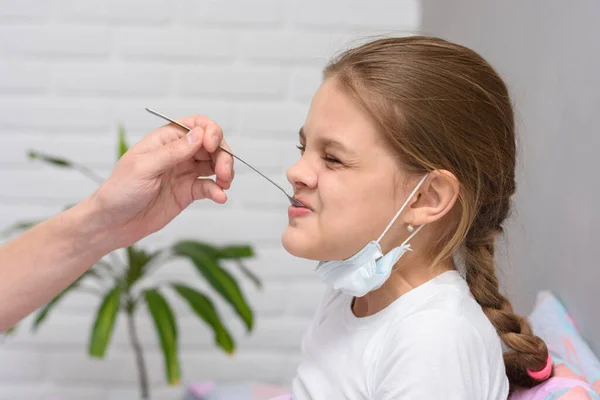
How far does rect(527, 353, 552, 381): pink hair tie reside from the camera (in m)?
1.01

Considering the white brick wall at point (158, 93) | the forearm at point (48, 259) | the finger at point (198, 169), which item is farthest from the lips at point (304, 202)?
the white brick wall at point (158, 93)

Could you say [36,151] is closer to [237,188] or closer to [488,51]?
[237,188]

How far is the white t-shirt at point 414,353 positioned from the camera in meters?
0.89

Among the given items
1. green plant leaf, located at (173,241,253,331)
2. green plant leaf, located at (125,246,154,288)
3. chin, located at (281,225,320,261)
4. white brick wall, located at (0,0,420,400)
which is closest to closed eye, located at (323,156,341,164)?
chin, located at (281,225,320,261)

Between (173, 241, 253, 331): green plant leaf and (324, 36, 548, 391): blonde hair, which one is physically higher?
(324, 36, 548, 391): blonde hair

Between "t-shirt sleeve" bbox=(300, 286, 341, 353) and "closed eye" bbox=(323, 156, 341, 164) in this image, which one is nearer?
"closed eye" bbox=(323, 156, 341, 164)

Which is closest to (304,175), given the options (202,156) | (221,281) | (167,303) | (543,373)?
(202,156)

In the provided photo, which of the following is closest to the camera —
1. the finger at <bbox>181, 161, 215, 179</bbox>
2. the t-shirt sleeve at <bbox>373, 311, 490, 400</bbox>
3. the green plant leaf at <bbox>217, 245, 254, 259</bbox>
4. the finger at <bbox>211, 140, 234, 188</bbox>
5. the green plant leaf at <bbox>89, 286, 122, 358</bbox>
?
the t-shirt sleeve at <bbox>373, 311, 490, 400</bbox>

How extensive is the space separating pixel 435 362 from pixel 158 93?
5.03 ft

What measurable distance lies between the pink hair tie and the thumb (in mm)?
576

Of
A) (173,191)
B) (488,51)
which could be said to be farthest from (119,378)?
(488,51)

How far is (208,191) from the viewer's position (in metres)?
1.18

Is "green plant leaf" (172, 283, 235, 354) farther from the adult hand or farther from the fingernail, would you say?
the fingernail

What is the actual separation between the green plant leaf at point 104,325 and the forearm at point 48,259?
1.59 ft
